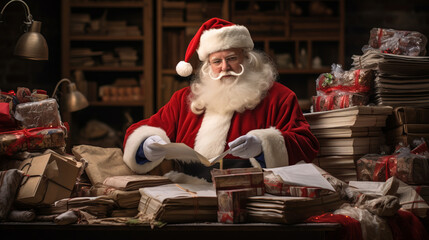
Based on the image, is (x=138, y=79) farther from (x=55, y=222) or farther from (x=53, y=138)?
(x=55, y=222)

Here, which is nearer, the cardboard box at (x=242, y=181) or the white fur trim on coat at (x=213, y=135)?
the cardboard box at (x=242, y=181)

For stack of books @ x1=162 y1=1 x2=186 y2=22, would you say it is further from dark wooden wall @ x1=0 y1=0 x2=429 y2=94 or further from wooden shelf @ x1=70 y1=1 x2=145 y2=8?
dark wooden wall @ x1=0 y1=0 x2=429 y2=94

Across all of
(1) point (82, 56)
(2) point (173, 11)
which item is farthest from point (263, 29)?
(1) point (82, 56)

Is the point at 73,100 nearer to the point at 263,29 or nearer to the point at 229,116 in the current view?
the point at 229,116

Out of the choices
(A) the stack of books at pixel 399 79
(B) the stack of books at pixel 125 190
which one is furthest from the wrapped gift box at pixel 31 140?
(A) the stack of books at pixel 399 79

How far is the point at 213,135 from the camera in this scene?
7.97ft

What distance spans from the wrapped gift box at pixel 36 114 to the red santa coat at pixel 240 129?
16.3 inches

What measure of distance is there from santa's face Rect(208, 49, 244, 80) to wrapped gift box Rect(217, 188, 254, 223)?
1.00 meters

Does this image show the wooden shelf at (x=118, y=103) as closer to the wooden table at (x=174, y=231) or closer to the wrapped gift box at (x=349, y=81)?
the wrapped gift box at (x=349, y=81)

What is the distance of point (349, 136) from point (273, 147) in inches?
19.2

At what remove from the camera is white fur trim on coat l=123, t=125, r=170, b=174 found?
7.68ft

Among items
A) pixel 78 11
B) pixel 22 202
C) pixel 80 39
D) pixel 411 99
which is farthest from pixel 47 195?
pixel 78 11

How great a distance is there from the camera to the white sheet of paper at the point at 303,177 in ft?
5.67

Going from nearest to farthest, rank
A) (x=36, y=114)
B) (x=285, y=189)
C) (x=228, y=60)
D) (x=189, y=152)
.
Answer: (x=285, y=189) < (x=189, y=152) < (x=36, y=114) < (x=228, y=60)
